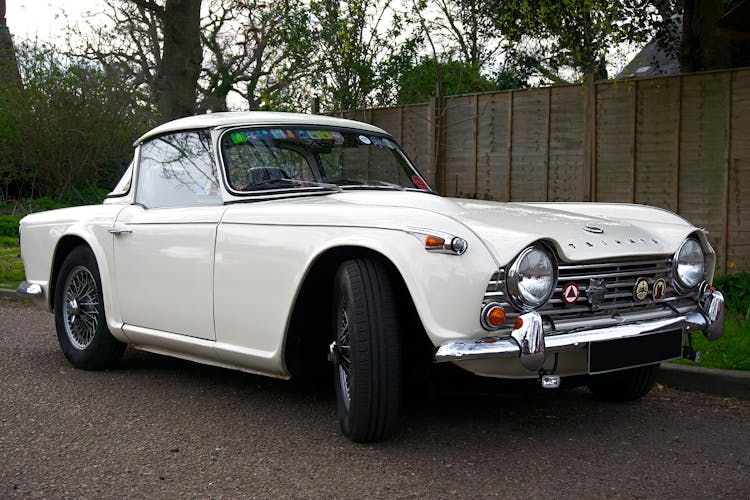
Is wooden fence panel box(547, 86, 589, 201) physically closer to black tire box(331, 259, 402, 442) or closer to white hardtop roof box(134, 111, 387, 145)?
white hardtop roof box(134, 111, 387, 145)

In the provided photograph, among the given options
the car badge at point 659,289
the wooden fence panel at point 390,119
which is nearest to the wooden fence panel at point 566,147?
the wooden fence panel at point 390,119

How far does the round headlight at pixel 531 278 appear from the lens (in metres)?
3.22

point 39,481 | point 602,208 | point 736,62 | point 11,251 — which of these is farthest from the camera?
point 11,251

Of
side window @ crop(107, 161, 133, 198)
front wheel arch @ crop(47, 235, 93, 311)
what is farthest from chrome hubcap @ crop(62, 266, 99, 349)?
side window @ crop(107, 161, 133, 198)

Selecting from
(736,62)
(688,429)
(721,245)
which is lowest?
(688,429)

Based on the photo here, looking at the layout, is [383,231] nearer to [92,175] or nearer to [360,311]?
[360,311]

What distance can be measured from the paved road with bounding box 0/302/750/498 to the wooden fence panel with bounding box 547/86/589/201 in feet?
12.8

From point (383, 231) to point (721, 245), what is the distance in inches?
194

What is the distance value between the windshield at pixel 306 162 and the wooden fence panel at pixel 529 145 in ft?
13.0

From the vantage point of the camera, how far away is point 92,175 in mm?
16609

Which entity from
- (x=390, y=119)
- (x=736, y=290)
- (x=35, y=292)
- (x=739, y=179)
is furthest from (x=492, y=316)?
(x=390, y=119)

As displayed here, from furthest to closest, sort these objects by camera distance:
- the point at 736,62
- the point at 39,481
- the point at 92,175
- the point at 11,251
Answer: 1. the point at 92,175
2. the point at 11,251
3. the point at 736,62
4. the point at 39,481

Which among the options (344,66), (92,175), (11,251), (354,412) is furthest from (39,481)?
(92,175)

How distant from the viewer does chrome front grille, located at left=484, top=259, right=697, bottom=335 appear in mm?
3260
